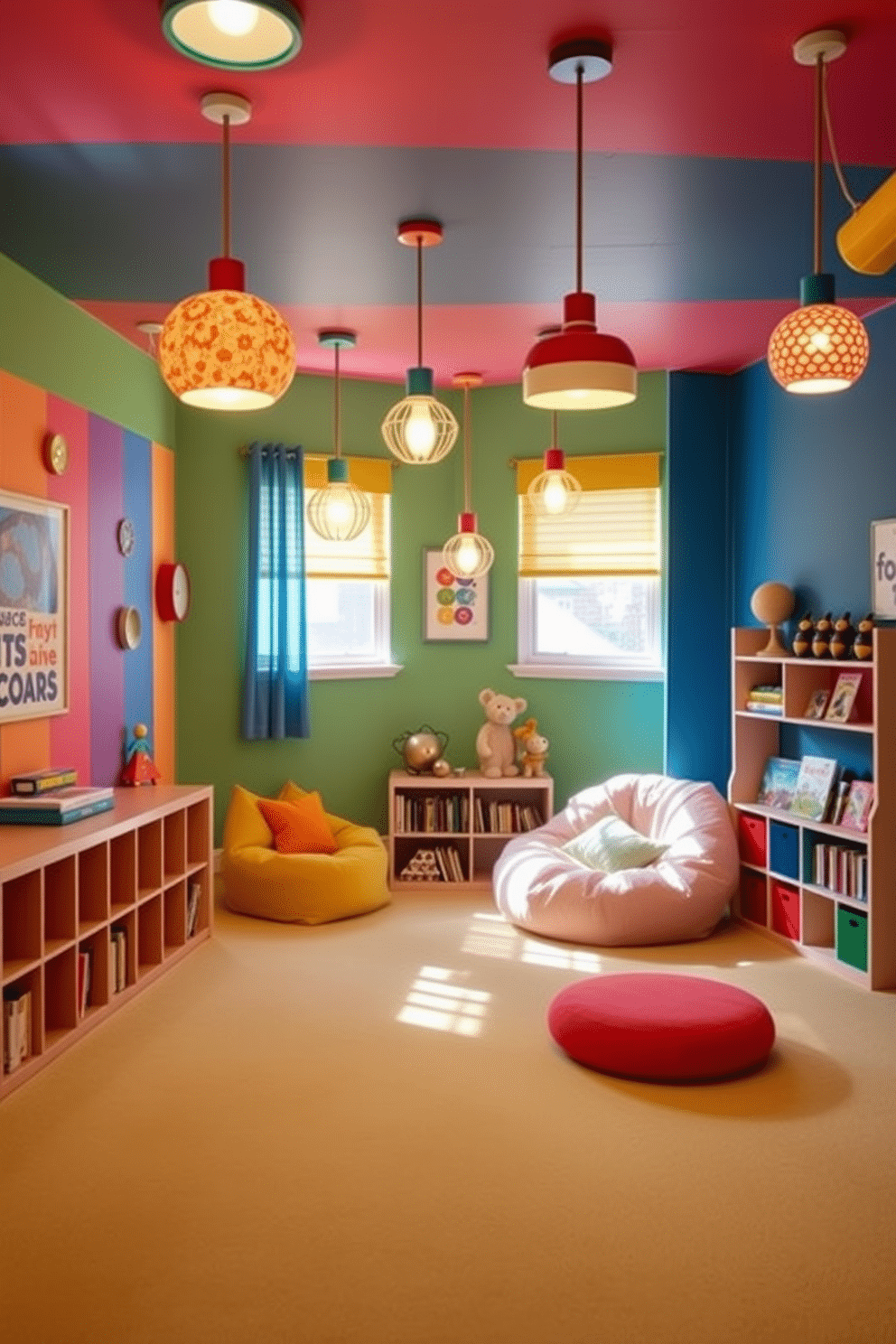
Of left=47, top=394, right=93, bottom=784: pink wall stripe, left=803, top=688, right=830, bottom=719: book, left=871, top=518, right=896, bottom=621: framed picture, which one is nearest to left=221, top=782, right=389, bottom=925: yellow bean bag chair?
left=47, top=394, right=93, bottom=784: pink wall stripe

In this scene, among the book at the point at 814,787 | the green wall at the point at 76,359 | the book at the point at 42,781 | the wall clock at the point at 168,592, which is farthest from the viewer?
the wall clock at the point at 168,592

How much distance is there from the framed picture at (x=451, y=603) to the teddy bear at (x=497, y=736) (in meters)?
0.57

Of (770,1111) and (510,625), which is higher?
(510,625)

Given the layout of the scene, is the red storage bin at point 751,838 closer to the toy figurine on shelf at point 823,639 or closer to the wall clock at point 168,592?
the toy figurine on shelf at point 823,639

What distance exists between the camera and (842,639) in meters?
5.32

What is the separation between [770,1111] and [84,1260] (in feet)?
6.60

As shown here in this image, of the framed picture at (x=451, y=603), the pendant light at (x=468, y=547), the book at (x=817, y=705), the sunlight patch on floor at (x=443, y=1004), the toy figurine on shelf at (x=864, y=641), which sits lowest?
the sunlight patch on floor at (x=443, y=1004)

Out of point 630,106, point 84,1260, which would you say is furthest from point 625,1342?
point 630,106

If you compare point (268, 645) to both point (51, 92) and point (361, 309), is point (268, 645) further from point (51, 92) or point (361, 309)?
point (51, 92)

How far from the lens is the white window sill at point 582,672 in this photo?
23.3 ft

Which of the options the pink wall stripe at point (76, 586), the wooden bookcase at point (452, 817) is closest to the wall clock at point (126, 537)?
the pink wall stripe at point (76, 586)

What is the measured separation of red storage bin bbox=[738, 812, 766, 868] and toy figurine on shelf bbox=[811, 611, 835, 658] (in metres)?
0.91

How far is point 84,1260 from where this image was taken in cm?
276

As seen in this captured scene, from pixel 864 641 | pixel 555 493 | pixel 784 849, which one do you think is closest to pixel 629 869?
pixel 784 849
